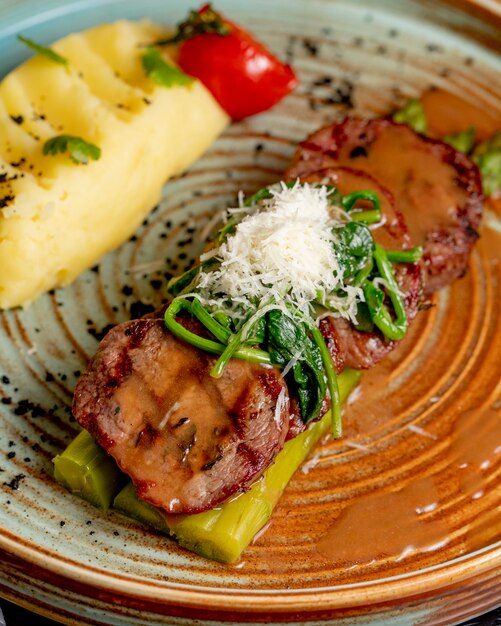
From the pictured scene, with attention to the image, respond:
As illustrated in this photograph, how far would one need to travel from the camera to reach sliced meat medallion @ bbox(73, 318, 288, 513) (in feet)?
14.1

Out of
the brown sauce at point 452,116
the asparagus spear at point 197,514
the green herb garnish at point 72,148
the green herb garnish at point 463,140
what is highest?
the brown sauce at point 452,116

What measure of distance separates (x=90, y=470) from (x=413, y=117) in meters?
4.28

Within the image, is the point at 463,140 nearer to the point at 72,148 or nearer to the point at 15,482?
the point at 72,148

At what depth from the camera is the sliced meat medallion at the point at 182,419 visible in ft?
14.1

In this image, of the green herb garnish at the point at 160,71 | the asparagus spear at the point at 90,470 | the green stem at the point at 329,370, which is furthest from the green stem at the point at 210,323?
the green herb garnish at the point at 160,71

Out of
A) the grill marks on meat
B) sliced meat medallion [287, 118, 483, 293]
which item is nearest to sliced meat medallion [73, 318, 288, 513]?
the grill marks on meat

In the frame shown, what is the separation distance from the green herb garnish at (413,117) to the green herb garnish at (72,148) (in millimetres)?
2843

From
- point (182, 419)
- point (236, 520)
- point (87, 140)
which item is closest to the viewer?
point (182, 419)

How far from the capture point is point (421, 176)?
5902mm

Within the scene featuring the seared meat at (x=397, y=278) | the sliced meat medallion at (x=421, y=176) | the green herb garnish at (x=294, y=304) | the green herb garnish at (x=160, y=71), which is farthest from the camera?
the green herb garnish at (x=160, y=71)

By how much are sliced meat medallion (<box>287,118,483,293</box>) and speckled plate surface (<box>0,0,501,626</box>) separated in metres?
0.59

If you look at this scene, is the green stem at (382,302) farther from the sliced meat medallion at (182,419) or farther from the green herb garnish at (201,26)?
the green herb garnish at (201,26)

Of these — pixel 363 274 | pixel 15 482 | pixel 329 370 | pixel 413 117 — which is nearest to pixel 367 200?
pixel 363 274

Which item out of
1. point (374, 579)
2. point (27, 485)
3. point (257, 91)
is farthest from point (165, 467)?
point (257, 91)
